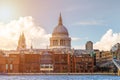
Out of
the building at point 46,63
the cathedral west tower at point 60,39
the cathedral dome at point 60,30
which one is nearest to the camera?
the building at point 46,63

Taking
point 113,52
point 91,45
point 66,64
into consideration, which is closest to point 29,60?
point 66,64

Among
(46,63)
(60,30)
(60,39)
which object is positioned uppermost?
(60,30)

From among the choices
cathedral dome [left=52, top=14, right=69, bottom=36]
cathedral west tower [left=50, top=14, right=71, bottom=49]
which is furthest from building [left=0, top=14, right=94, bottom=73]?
cathedral dome [left=52, top=14, right=69, bottom=36]

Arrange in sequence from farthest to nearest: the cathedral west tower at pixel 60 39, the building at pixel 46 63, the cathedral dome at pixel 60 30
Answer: the cathedral dome at pixel 60 30 → the cathedral west tower at pixel 60 39 → the building at pixel 46 63

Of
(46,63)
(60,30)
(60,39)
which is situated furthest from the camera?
(60,30)

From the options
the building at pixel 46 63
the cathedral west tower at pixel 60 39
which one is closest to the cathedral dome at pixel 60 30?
the cathedral west tower at pixel 60 39

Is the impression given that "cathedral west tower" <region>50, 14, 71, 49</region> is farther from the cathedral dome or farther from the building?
the building

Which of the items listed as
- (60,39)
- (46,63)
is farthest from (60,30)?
(46,63)

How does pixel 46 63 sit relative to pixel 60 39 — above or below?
below

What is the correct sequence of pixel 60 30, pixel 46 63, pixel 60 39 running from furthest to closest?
pixel 60 30 → pixel 60 39 → pixel 46 63

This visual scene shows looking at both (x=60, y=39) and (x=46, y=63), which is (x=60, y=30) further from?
(x=46, y=63)

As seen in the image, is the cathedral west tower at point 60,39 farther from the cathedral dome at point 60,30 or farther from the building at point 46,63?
the building at point 46,63

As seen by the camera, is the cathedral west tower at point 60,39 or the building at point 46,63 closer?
the building at point 46,63

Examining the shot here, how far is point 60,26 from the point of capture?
524 feet
